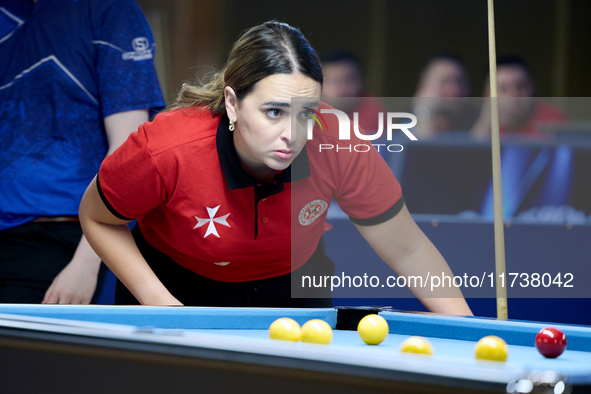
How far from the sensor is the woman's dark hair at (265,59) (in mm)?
1571

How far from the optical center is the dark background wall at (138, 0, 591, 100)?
17.0 ft

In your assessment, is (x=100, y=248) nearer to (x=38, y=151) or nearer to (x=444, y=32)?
(x=38, y=151)

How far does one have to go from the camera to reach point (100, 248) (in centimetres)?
165

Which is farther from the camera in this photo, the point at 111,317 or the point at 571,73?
Answer: the point at 571,73

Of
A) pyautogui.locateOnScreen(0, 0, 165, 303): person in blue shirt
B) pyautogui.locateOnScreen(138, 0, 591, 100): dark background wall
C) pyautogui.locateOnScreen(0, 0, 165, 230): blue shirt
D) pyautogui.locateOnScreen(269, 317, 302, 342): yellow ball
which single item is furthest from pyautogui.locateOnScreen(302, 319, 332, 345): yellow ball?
pyautogui.locateOnScreen(138, 0, 591, 100): dark background wall

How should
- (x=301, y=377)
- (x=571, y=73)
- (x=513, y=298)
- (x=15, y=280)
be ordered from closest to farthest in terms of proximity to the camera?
1. (x=301, y=377)
2. (x=15, y=280)
3. (x=513, y=298)
4. (x=571, y=73)

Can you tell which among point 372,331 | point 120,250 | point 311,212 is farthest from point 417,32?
point 372,331

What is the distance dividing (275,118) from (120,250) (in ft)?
1.79

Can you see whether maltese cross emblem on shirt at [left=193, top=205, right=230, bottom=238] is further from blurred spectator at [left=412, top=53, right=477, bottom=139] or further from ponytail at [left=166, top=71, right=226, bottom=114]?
blurred spectator at [left=412, top=53, right=477, bottom=139]

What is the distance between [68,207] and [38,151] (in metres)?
0.22

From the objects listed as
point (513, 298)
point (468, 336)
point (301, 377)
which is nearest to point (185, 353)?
point (301, 377)

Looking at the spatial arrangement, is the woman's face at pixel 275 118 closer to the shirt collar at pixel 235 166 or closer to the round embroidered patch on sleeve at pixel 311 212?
the shirt collar at pixel 235 166

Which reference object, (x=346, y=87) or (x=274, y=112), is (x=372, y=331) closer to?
(x=274, y=112)

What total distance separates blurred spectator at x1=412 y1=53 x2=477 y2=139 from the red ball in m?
2.06
